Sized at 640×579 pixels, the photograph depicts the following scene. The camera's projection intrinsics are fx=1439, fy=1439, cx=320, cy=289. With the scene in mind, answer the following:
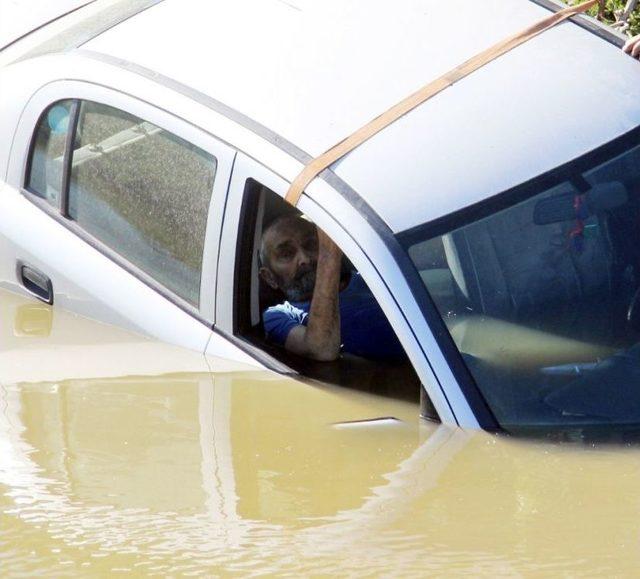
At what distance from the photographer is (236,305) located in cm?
394

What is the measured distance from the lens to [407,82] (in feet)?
12.7

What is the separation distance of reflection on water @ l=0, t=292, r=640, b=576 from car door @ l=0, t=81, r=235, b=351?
8.5 inches

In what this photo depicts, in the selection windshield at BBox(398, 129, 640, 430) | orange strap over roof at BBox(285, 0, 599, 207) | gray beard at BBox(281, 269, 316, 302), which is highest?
orange strap over roof at BBox(285, 0, 599, 207)

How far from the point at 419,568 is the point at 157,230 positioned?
5.38ft

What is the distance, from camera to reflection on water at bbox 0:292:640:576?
2.88 meters

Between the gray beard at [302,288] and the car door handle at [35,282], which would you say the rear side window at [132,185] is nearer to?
the car door handle at [35,282]

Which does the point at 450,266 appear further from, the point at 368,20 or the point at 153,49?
the point at 153,49

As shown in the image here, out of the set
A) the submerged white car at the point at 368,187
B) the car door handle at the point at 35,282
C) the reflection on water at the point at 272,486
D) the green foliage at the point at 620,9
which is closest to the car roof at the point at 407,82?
the submerged white car at the point at 368,187

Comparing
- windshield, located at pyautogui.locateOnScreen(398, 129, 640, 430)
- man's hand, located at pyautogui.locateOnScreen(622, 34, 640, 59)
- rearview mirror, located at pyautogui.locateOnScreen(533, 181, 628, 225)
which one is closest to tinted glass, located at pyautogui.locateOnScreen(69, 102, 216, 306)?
windshield, located at pyautogui.locateOnScreen(398, 129, 640, 430)

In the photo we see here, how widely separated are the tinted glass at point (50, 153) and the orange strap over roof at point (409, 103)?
42.3 inches

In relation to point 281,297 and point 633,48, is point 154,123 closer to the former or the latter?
point 281,297

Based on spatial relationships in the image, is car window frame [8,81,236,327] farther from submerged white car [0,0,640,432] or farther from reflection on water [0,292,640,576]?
reflection on water [0,292,640,576]

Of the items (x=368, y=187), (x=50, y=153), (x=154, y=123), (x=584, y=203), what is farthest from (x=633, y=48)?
(x=50, y=153)

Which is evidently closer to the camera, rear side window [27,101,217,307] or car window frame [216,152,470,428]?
car window frame [216,152,470,428]
